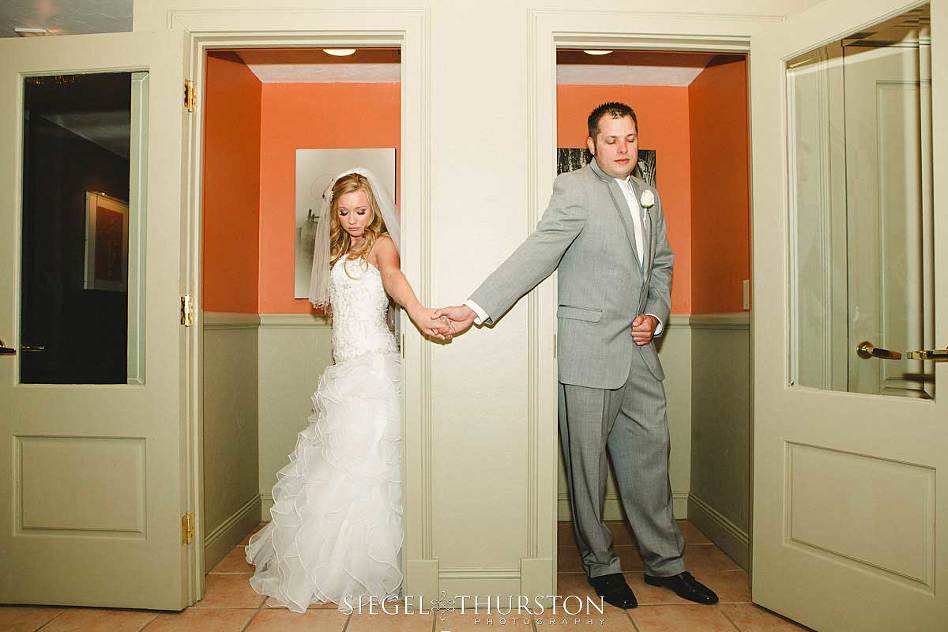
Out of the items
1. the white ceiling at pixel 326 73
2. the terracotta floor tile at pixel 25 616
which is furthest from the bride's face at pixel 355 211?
the terracotta floor tile at pixel 25 616

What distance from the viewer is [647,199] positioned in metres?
2.62

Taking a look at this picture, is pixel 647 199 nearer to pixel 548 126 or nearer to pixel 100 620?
pixel 548 126

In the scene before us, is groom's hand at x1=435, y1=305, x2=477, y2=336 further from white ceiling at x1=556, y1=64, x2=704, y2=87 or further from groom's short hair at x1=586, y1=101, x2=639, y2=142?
white ceiling at x1=556, y1=64, x2=704, y2=87

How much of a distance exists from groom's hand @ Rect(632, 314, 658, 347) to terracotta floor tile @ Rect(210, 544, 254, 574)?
202cm

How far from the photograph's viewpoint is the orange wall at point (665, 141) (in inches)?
153

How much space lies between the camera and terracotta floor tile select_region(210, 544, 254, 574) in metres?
3.06

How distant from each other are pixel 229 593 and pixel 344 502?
2.09ft

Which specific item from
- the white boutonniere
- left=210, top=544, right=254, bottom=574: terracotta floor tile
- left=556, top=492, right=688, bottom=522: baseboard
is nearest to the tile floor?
left=210, top=544, right=254, bottom=574: terracotta floor tile

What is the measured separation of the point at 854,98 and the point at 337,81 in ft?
8.80

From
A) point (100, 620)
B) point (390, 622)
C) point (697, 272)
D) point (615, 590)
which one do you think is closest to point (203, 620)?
point (100, 620)

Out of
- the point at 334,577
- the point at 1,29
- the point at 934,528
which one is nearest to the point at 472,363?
the point at 334,577

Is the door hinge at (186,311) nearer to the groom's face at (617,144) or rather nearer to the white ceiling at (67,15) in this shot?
the white ceiling at (67,15)

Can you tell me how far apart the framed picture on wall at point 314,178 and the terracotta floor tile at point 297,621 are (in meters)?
1.79

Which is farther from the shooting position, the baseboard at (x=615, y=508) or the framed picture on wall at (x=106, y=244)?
the baseboard at (x=615, y=508)
